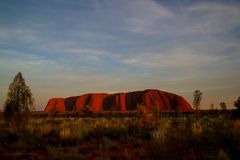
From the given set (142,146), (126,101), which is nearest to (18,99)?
(142,146)

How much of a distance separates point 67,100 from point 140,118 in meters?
143

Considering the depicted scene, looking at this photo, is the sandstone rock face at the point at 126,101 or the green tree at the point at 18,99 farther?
the sandstone rock face at the point at 126,101

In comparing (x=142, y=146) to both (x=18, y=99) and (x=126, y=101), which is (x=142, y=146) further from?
(x=126, y=101)

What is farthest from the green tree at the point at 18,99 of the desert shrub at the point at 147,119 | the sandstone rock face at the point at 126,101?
the sandstone rock face at the point at 126,101

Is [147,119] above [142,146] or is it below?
above

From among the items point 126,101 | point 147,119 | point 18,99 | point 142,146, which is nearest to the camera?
point 142,146

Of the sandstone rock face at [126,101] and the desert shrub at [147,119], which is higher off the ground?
the sandstone rock face at [126,101]

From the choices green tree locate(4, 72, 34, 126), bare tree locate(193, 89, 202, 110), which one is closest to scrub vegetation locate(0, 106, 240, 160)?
green tree locate(4, 72, 34, 126)

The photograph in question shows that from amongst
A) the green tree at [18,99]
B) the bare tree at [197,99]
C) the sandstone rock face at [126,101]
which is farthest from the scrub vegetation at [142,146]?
the sandstone rock face at [126,101]

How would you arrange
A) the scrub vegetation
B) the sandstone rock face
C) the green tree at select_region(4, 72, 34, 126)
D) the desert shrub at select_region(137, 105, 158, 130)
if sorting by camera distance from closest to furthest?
1. the scrub vegetation
2. the green tree at select_region(4, 72, 34, 126)
3. the desert shrub at select_region(137, 105, 158, 130)
4. the sandstone rock face

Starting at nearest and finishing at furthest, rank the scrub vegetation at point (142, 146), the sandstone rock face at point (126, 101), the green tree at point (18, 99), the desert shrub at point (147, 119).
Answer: the scrub vegetation at point (142, 146) < the green tree at point (18, 99) < the desert shrub at point (147, 119) < the sandstone rock face at point (126, 101)

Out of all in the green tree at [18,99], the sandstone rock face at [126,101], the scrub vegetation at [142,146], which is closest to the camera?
the scrub vegetation at [142,146]

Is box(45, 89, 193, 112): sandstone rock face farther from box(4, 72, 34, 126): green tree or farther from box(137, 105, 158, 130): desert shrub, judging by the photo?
box(4, 72, 34, 126): green tree

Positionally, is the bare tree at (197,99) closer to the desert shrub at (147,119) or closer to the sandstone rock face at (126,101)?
the desert shrub at (147,119)
